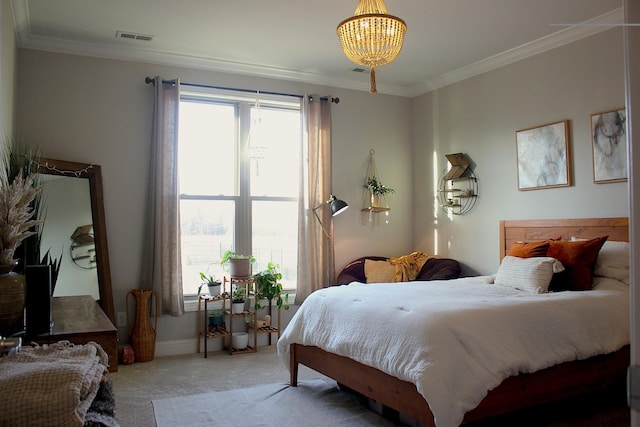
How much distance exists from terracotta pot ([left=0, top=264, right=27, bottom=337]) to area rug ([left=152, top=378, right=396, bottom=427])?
1603mm

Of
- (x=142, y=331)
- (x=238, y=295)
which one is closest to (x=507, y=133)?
(x=238, y=295)

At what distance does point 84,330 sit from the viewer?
1.69m

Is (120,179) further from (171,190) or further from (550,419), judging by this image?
(550,419)

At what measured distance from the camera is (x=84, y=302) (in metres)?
2.51

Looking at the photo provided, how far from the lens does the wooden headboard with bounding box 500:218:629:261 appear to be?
377 cm

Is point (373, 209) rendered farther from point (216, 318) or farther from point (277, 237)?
point (216, 318)

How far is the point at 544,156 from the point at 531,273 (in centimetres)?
133

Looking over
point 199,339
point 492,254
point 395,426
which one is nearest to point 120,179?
point 199,339

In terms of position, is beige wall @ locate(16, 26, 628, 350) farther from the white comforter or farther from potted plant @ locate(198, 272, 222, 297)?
the white comforter

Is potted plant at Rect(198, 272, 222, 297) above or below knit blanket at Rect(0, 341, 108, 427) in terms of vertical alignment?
below

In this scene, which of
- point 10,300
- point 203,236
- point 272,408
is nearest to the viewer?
point 10,300

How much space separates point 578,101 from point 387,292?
2.28 metres

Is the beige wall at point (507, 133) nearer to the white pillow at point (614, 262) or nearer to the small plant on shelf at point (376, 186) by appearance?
the white pillow at point (614, 262)

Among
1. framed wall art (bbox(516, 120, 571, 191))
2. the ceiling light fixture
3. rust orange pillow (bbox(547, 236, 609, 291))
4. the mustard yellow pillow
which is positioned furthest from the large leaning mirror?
framed wall art (bbox(516, 120, 571, 191))
